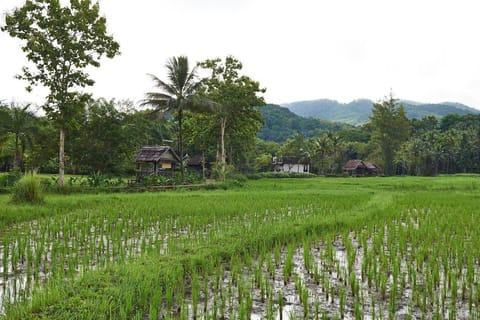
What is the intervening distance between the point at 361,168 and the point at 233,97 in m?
30.6

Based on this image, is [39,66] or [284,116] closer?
[39,66]

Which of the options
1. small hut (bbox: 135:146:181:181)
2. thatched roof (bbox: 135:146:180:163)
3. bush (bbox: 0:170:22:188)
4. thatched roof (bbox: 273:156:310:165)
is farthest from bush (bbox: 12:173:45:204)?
thatched roof (bbox: 273:156:310:165)

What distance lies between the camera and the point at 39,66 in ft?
51.3

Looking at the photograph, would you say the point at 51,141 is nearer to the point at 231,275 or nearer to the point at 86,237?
the point at 86,237

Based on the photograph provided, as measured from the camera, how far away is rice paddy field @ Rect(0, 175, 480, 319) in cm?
350

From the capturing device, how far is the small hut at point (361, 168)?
52219 mm

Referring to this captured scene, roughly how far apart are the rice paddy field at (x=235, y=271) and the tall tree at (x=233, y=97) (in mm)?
20340

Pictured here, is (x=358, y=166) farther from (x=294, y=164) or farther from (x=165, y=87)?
(x=165, y=87)

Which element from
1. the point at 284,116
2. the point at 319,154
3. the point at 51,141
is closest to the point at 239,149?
the point at 319,154

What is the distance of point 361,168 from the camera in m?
53.1

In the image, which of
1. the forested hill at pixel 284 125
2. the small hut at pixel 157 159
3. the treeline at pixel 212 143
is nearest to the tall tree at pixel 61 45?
the treeline at pixel 212 143

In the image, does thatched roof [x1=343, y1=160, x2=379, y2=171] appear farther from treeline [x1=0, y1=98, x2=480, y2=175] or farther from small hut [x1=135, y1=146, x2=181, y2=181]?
small hut [x1=135, y1=146, x2=181, y2=181]

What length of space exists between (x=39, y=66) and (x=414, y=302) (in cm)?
1627

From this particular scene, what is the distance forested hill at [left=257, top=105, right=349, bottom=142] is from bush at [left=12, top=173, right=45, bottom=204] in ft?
246
